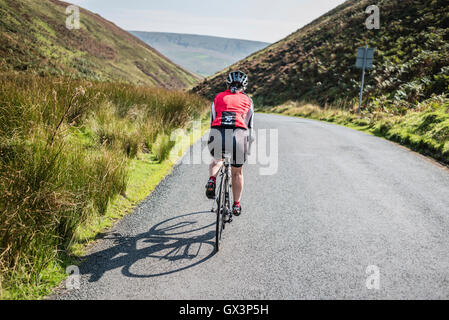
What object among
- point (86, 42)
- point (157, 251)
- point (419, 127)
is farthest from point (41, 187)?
point (86, 42)

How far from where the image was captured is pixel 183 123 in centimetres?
1148

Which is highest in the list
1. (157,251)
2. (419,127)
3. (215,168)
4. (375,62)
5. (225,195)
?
(375,62)

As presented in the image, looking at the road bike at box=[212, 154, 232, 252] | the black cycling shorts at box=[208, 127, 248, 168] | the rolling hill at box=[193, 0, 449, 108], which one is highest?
the rolling hill at box=[193, 0, 449, 108]

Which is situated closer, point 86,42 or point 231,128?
point 231,128

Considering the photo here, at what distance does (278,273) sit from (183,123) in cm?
894

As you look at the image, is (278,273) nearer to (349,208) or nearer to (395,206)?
(349,208)

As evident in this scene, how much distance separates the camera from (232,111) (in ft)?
12.8

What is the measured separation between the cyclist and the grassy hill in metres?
61.9

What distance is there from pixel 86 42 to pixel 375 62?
108149mm

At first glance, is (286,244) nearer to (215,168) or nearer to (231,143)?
(215,168)

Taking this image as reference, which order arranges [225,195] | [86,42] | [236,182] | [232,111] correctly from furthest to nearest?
[86,42], [236,182], [225,195], [232,111]

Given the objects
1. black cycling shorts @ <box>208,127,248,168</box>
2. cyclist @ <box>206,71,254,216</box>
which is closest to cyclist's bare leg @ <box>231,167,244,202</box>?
cyclist @ <box>206,71,254,216</box>

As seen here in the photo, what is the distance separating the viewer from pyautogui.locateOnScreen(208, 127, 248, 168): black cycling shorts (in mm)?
3863

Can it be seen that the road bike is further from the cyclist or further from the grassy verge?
the grassy verge
